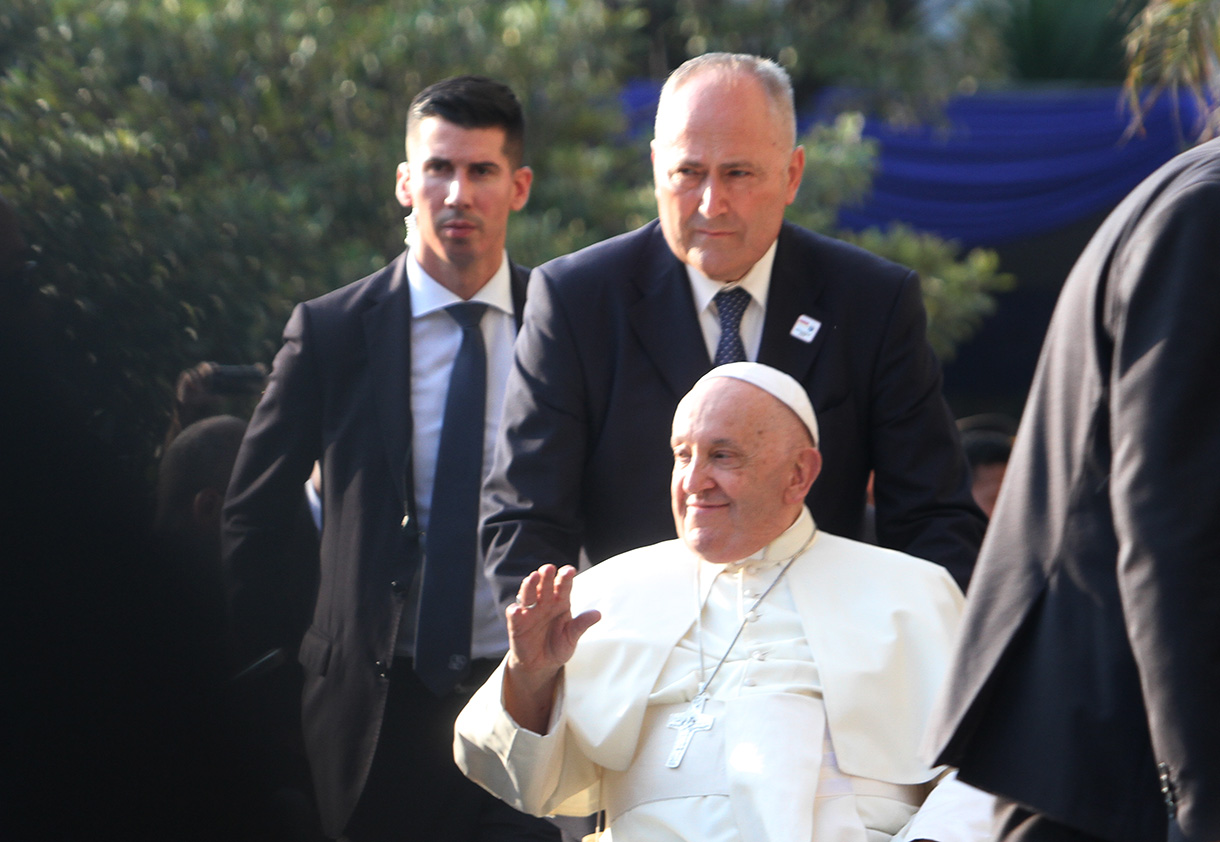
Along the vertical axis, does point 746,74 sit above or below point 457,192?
above

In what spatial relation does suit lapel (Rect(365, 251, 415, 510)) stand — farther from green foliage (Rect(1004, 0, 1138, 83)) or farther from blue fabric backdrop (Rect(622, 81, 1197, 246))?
green foliage (Rect(1004, 0, 1138, 83))

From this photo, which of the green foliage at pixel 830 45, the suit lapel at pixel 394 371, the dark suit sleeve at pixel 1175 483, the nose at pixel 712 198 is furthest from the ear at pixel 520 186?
the green foliage at pixel 830 45

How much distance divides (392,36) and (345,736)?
166 inches

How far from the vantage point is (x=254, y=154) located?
22.2 ft

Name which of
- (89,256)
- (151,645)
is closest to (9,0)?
(89,256)

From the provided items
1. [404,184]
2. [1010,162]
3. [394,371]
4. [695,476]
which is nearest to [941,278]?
[1010,162]

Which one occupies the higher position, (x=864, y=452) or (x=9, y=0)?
(x=9, y=0)

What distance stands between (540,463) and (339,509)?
0.86m

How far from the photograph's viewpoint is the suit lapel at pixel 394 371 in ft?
12.8

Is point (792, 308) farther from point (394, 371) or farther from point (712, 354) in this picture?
point (394, 371)

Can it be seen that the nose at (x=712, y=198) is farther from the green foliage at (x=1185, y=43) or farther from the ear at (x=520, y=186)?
the green foliage at (x=1185, y=43)

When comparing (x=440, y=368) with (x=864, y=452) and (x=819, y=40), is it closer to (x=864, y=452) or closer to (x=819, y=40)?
(x=864, y=452)

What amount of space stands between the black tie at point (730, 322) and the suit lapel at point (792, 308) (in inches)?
2.2

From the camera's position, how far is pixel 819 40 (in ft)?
36.6
